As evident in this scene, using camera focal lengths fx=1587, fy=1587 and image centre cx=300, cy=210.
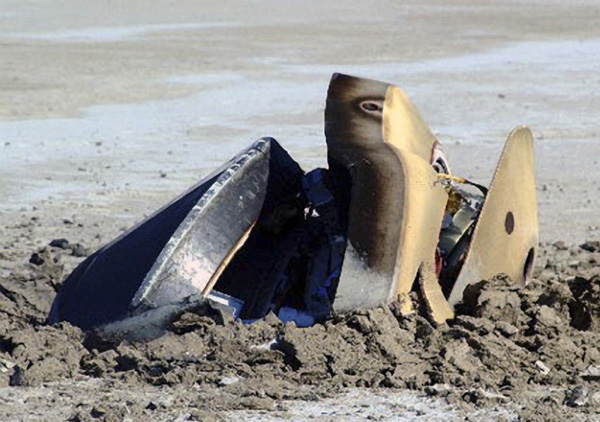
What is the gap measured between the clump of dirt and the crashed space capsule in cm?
12

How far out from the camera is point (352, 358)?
6.77 m

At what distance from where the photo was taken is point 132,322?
6906 millimetres

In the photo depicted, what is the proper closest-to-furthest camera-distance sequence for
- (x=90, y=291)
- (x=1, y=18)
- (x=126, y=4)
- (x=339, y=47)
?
1. (x=90, y=291)
2. (x=339, y=47)
3. (x=1, y=18)
4. (x=126, y=4)

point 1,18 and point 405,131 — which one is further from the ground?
point 405,131

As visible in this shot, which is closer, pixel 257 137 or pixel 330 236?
pixel 330 236

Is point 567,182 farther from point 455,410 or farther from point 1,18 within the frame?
point 1,18

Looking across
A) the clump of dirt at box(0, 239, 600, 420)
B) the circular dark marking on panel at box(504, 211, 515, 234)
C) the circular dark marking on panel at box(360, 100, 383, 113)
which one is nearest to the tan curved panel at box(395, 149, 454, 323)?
the clump of dirt at box(0, 239, 600, 420)

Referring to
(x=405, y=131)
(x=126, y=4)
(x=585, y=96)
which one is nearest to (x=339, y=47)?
(x=585, y=96)

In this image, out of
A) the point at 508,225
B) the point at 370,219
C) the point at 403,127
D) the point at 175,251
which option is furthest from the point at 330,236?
the point at 508,225

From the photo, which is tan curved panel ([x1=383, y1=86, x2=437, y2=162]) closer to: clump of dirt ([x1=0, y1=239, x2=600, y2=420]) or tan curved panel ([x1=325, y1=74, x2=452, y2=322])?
tan curved panel ([x1=325, y1=74, x2=452, y2=322])

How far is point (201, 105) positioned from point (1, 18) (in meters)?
12.1

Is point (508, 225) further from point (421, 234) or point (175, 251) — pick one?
point (175, 251)

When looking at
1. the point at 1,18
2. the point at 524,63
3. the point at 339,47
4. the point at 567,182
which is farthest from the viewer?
the point at 1,18

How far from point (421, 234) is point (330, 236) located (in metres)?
0.50
